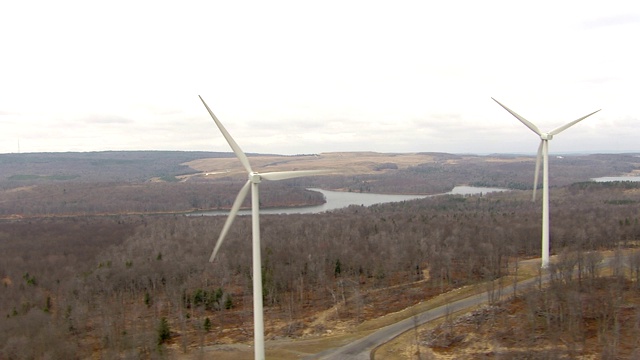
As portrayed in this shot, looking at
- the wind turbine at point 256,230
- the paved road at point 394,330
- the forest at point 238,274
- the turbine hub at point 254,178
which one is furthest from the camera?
the forest at point 238,274

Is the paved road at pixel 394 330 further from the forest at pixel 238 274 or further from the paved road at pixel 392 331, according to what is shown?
the forest at pixel 238 274

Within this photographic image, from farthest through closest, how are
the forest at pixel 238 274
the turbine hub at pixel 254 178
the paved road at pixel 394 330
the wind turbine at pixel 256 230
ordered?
the forest at pixel 238 274, the paved road at pixel 394 330, the turbine hub at pixel 254 178, the wind turbine at pixel 256 230

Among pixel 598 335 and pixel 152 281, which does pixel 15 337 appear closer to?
pixel 152 281

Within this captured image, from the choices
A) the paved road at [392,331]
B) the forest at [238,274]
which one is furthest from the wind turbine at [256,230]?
the forest at [238,274]

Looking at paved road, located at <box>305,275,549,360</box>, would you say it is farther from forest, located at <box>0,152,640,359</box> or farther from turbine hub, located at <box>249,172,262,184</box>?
turbine hub, located at <box>249,172,262,184</box>

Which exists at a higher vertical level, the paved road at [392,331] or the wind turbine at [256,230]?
the wind turbine at [256,230]

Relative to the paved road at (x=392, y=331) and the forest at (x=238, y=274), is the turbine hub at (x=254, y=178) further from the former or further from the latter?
the forest at (x=238, y=274)

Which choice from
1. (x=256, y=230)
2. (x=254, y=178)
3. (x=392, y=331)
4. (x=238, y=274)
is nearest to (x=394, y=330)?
(x=392, y=331)

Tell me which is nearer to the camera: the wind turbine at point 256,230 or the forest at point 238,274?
the wind turbine at point 256,230

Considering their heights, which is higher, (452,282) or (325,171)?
(325,171)

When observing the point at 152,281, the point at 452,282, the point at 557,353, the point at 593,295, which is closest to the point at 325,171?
the point at 557,353
